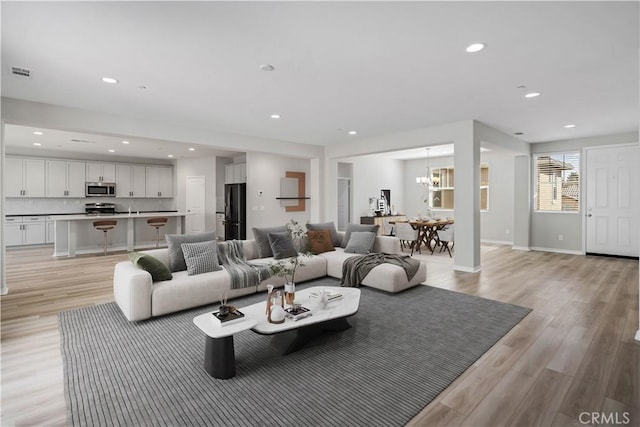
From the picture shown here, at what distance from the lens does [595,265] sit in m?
6.26

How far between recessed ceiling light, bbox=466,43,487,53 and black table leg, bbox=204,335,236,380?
124 inches

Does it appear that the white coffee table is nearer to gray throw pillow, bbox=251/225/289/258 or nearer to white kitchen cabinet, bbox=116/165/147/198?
gray throw pillow, bbox=251/225/289/258

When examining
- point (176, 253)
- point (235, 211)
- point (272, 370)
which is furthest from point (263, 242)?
point (235, 211)

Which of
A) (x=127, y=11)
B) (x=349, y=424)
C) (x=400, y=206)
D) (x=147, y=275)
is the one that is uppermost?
(x=127, y=11)

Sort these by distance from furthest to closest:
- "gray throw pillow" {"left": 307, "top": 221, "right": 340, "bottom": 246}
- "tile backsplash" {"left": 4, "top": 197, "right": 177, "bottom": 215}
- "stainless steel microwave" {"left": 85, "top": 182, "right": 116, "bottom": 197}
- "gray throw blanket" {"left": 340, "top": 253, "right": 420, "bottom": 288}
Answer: "stainless steel microwave" {"left": 85, "top": 182, "right": 116, "bottom": 197}, "tile backsplash" {"left": 4, "top": 197, "right": 177, "bottom": 215}, "gray throw pillow" {"left": 307, "top": 221, "right": 340, "bottom": 246}, "gray throw blanket" {"left": 340, "top": 253, "right": 420, "bottom": 288}

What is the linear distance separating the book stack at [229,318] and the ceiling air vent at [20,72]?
10.9 feet

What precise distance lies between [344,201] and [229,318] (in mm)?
7850

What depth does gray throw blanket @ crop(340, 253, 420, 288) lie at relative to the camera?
183 inches

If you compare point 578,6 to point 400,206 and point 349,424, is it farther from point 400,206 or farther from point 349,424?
point 400,206

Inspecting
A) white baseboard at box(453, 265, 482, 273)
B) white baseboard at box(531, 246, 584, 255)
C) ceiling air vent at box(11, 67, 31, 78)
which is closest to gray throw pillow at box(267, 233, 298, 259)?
white baseboard at box(453, 265, 482, 273)

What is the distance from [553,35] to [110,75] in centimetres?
429

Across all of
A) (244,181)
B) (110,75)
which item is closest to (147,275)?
(110,75)

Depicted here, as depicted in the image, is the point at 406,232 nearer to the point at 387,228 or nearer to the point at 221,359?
the point at 387,228

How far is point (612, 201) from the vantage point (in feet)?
22.9
